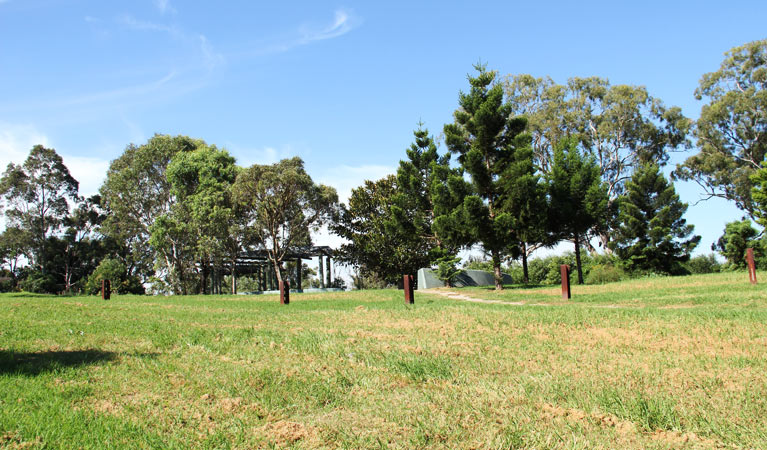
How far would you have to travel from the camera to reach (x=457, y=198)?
24.3 m

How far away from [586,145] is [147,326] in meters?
36.8

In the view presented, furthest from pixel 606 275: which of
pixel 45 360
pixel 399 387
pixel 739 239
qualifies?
pixel 45 360

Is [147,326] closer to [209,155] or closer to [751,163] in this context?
[209,155]

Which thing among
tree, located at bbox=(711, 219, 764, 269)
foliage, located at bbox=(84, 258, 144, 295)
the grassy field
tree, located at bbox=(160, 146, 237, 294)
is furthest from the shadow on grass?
tree, located at bbox=(711, 219, 764, 269)

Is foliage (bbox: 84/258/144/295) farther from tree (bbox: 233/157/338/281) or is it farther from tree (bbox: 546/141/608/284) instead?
tree (bbox: 546/141/608/284)

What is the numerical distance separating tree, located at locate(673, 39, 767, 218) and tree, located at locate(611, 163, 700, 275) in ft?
28.9

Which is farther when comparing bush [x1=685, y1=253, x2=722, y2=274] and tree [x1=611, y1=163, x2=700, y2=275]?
bush [x1=685, y1=253, x2=722, y2=274]

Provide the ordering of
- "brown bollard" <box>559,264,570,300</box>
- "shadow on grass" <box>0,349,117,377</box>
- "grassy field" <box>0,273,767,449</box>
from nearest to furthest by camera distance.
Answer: "grassy field" <box>0,273,767,449</box>, "shadow on grass" <box>0,349,117,377</box>, "brown bollard" <box>559,264,570,300</box>

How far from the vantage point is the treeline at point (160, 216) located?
110ft

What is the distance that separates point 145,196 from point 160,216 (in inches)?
159

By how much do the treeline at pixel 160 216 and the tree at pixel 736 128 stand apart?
27.1 meters

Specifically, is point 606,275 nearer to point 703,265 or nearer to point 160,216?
point 703,265

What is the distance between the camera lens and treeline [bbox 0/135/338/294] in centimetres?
3344

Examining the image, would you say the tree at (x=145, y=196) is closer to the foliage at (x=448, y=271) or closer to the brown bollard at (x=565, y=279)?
the foliage at (x=448, y=271)
